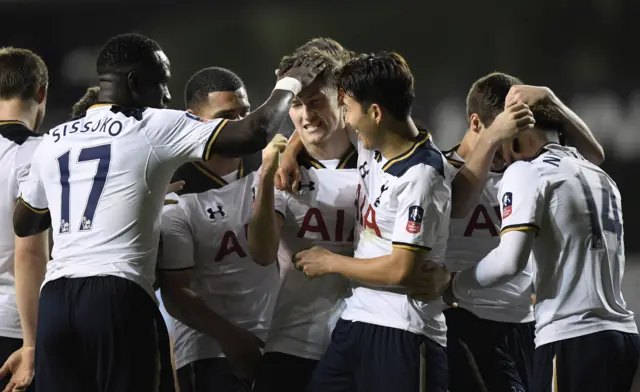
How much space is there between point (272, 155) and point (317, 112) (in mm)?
416

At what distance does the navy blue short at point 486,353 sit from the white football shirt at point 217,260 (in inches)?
32.3

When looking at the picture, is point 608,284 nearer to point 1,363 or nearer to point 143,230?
point 143,230

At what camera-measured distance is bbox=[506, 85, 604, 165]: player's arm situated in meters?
3.45

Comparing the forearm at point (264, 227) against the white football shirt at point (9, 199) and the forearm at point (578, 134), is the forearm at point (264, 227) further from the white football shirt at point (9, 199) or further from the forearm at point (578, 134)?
the forearm at point (578, 134)

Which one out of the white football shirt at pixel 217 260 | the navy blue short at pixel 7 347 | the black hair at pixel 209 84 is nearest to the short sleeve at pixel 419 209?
the white football shirt at pixel 217 260

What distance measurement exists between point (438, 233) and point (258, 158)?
408cm

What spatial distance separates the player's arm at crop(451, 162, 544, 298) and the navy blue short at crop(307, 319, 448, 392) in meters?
0.33

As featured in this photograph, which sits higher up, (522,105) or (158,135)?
(522,105)

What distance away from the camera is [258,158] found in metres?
7.15

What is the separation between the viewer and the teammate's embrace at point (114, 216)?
3.05 meters

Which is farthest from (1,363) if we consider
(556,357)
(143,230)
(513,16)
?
(513,16)

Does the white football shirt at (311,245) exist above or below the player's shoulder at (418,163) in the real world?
below

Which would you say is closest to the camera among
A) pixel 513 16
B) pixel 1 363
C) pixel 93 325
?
pixel 93 325

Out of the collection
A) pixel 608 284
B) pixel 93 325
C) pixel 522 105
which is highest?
pixel 522 105
